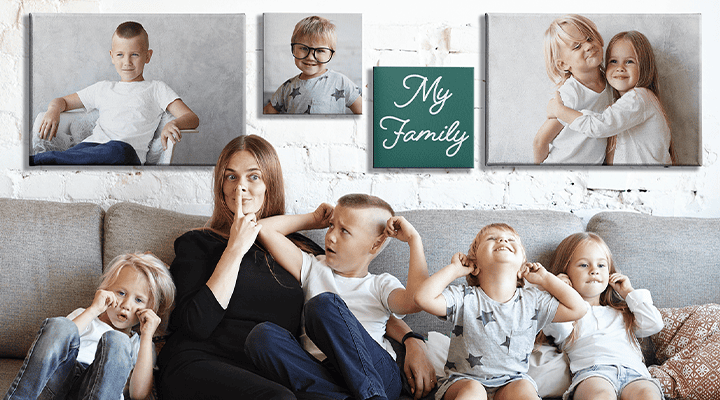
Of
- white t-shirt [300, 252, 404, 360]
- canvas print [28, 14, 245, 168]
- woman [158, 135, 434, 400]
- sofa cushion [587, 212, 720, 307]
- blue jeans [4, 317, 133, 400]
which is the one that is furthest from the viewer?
canvas print [28, 14, 245, 168]

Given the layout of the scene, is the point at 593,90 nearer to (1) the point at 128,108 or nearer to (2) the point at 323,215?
(2) the point at 323,215

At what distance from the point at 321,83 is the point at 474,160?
660 mm

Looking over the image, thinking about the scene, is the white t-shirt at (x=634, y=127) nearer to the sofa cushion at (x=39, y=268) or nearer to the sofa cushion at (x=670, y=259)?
the sofa cushion at (x=670, y=259)

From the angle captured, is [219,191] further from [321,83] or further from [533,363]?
[533,363]

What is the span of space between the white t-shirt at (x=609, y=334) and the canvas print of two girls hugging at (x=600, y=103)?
646mm

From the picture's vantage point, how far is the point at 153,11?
198 cm

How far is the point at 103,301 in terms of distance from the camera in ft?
4.65

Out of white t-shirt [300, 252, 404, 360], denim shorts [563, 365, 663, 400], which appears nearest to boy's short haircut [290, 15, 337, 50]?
white t-shirt [300, 252, 404, 360]

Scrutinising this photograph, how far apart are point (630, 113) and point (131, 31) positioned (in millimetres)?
1915

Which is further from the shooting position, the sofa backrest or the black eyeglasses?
the black eyeglasses

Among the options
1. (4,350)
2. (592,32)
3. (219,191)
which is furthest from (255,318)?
(592,32)

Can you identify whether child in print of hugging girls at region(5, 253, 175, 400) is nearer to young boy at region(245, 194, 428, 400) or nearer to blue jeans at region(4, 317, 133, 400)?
blue jeans at region(4, 317, 133, 400)

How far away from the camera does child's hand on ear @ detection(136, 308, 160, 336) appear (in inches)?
55.4

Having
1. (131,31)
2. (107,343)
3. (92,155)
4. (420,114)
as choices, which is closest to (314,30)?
(420,114)
